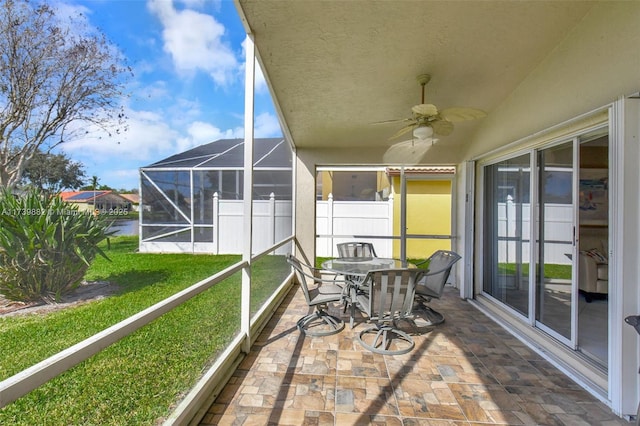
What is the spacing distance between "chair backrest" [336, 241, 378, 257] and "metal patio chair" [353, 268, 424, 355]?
1.64 m

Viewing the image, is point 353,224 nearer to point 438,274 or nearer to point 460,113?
point 438,274

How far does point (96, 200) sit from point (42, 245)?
0.27 metres

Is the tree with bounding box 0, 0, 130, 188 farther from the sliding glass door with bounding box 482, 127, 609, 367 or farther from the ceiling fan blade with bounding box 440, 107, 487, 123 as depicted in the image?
the sliding glass door with bounding box 482, 127, 609, 367


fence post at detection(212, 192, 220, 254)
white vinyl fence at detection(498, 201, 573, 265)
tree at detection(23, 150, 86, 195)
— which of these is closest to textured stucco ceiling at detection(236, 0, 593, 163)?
white vinyl fence at detection(498, 201, 573, 265)

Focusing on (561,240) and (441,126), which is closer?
(561,240)

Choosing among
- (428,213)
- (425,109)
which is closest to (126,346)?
(425,109)

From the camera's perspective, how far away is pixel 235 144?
132 inches

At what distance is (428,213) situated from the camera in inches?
203

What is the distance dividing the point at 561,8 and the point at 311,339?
3.68m

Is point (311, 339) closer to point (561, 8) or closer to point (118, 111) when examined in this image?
point (118, 111)

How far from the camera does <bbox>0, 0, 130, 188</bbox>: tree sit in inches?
37.6

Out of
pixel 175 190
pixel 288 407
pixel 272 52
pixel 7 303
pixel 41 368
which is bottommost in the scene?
pixel 288 407

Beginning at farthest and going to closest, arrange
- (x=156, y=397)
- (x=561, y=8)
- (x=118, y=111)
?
1. (x=561, y=8)
2. (x=156, y=397)
3. (x=118, y=111)

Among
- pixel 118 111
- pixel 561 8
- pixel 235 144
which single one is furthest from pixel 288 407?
pixel 561 8
